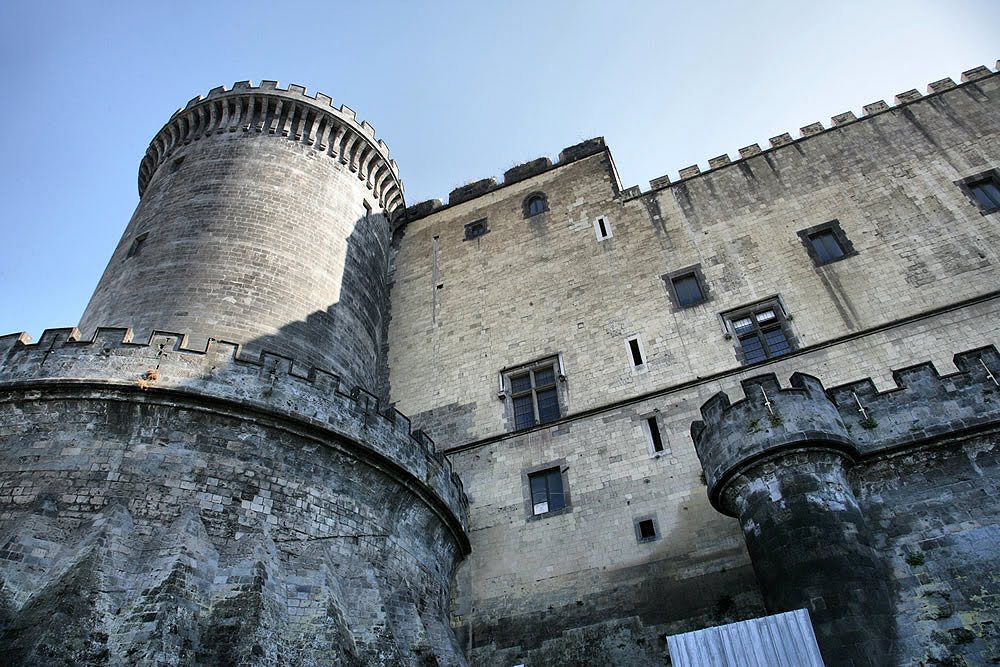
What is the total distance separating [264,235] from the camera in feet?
45.5

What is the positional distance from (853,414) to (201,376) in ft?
26.9

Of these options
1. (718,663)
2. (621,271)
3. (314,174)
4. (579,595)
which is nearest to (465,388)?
(621,271)

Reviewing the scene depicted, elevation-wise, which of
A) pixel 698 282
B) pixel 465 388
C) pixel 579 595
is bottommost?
pixel 579 595

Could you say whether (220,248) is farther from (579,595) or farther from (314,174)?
(579,595)

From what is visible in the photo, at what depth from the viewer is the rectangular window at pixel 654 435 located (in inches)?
458

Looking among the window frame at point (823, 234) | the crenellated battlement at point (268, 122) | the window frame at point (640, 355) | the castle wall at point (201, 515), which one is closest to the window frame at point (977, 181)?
the window frame at point (823, 234)

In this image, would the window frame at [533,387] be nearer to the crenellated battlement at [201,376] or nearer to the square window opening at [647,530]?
the square window opening at [647,530]

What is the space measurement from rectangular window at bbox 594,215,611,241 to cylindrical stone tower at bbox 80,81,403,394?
5.13m

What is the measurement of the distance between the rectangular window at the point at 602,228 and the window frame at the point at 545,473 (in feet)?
18.4

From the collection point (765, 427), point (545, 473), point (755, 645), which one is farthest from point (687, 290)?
point (755, 645)

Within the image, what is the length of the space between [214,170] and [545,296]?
290 inches

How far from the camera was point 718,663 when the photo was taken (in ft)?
25.2

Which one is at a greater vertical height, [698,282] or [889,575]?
[698,282]

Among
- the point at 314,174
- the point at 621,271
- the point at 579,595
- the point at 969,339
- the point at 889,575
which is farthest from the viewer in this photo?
the point at 314,174
